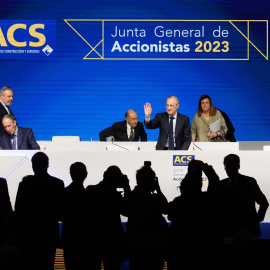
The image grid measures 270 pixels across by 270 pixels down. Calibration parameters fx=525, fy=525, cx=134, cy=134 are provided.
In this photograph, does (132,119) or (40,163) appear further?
(132,119)

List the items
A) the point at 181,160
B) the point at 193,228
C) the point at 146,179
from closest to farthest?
the point at 193,228, the point at 146,179, the point at 181,160

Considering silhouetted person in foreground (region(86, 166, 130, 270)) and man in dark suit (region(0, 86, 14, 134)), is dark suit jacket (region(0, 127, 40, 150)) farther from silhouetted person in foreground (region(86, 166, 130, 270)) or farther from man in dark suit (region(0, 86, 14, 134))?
silhouetted person in foreground (region(86, 166, 130, 270))

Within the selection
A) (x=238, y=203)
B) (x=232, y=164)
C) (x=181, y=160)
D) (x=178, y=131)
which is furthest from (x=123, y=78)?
(x=238, y=203)

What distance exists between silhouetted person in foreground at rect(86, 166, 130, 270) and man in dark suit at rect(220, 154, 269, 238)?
0.80m

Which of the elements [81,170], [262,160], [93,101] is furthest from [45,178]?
[93,101]

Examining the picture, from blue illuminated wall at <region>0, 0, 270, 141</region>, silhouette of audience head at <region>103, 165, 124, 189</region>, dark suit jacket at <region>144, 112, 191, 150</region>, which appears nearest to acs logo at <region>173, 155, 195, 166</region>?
dark suit jacket at <region>144, 112, 191, 150</region>

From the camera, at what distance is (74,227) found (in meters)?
→ 3.68

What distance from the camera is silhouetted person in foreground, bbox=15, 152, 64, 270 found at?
12.2ft

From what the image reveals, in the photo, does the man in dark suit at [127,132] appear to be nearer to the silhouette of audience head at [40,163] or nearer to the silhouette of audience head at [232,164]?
the silhouette of audience head at [232,164]

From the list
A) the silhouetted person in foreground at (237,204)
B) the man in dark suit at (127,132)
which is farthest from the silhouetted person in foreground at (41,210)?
the man in dark suit at (127,132)

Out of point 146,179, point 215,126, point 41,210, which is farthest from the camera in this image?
point 215,126

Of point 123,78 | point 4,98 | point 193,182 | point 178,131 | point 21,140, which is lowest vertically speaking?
point 193,182

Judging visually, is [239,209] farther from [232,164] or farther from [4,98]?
[4,98]

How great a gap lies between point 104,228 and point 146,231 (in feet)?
1.10
